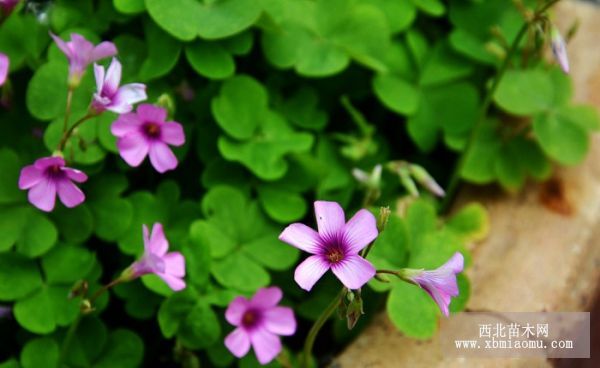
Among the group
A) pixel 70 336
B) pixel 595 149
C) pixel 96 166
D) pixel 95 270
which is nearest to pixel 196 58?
pixel 96 166

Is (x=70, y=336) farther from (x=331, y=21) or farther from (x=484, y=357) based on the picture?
(x=331, y=21)

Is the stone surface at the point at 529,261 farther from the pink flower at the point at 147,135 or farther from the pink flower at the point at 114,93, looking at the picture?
the pink flower at the point at 114,93

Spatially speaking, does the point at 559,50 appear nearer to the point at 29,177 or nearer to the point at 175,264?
the point at 175,264

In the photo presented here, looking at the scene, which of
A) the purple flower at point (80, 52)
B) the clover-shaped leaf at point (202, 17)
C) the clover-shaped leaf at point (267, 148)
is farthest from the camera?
the clover-shaped leaf at point (267, 148)

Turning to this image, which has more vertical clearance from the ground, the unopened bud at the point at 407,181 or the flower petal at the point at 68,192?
the flower petal at the point at 68,192

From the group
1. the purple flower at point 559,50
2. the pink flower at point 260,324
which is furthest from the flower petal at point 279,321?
the purple flower at point 559,50

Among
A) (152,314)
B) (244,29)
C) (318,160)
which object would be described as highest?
(244,29)

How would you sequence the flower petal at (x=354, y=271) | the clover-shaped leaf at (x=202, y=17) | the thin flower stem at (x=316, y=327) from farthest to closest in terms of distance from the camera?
1. the clover-shaped leaf at (x=202, y=17)
2. the thin flower stem at (x=316, y=327)
3. the flower petal at (x=354, y=271)
